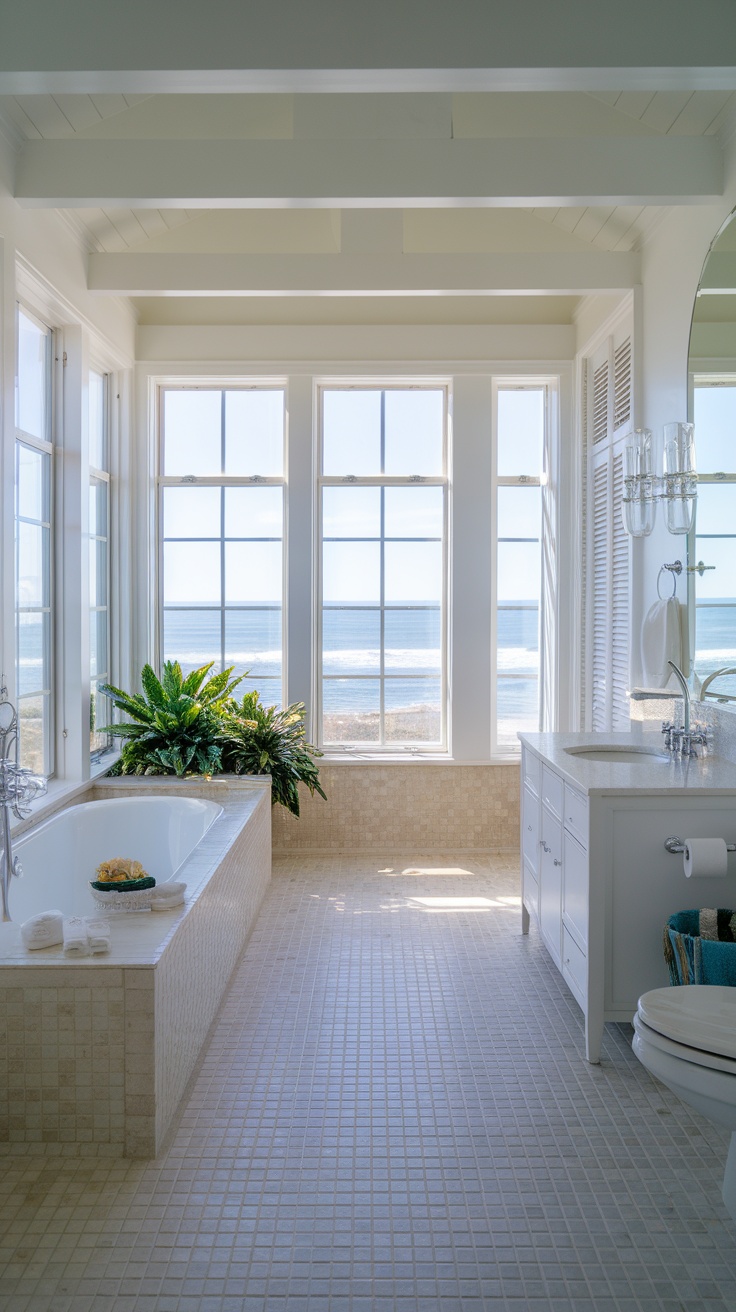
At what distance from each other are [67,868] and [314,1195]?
6.34 ft

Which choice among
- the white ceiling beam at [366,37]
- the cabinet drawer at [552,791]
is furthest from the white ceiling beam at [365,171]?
the cabinet drawer at [552,791]

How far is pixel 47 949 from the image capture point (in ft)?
7.54

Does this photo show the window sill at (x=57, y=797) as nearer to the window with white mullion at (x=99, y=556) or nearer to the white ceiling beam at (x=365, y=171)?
the window with white mullion at (x=99, y=556)

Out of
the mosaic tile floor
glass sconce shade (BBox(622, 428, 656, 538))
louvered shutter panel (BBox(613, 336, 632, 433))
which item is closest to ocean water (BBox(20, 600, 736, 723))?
louvered shutter panel (BBox(613, 336, 632, 433))

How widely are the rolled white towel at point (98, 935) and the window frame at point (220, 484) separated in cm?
279

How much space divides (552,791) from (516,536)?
7.65 feet

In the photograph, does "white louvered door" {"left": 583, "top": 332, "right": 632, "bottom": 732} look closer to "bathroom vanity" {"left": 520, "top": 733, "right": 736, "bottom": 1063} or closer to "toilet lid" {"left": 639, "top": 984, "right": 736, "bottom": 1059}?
"bathroom vanity" {"left": 520, "top": 733, "right": 736, "bottom": 1063}

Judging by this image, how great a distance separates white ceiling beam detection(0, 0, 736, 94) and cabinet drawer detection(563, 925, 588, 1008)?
8.12 feet

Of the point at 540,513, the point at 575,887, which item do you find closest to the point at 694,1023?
the point at 575,887

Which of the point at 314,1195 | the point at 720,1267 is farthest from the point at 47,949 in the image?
the point at 720,1267

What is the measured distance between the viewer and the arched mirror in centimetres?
306

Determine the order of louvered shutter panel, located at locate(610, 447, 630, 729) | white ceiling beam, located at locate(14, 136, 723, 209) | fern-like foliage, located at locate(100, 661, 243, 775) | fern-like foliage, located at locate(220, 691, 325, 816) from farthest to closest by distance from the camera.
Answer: fern-like foliage, located at locate(220, 691, 325, 816) < fern-like foliage, located at locate(100, 661, 243, 775) < louvered shutter panel, located at locate(610, 447, 630, 729) < white ceiling beam, located at locate(14, 136, 723, 209)

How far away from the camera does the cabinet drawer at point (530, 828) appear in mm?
3471

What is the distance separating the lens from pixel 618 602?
4.34 m
